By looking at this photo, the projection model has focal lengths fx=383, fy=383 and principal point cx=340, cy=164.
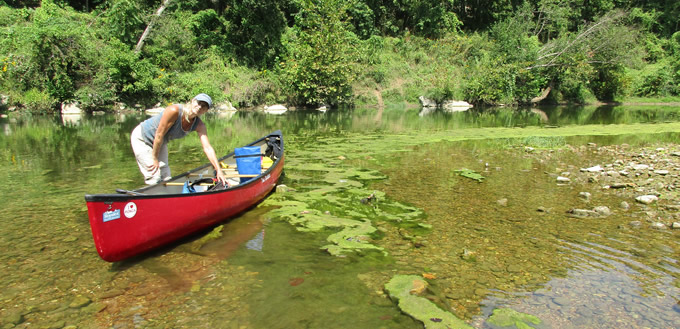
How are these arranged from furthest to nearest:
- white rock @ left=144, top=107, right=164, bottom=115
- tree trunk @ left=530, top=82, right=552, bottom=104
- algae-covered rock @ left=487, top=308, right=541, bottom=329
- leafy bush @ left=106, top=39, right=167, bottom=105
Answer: tree trunk @ left=530, top=82, right=552, bottom=104 → white rock @ left=144, top=107, right=164, bottom=115 → leafy bush @ left=106, top=39, right=167, bottom=105 → algae-covered rock @ left=487, top=308, right=541, bottom=329

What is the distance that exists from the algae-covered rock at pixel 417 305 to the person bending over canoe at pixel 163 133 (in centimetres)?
297

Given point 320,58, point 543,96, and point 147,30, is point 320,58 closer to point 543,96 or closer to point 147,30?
point 147,30

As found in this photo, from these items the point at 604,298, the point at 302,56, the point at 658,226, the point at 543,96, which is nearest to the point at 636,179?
the point at 658,226

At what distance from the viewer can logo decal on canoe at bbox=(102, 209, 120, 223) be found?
392cm

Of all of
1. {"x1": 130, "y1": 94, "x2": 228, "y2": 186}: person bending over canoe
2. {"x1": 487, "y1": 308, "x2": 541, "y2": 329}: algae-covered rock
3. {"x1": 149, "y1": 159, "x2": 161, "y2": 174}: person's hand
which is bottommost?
{"x1": 487, "y1": 308, "x2": 541, "y2": 329}: algae-covered rock

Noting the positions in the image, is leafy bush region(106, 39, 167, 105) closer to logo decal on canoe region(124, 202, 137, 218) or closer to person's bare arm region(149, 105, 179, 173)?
person's bare arm region(149, 105, 179, 173)

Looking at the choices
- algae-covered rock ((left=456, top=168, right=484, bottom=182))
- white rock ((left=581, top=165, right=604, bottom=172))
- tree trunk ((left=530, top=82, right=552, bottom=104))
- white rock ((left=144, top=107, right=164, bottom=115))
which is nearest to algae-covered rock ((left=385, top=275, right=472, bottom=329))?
algae-covered rock ((left=456, top=168, right=484, bottom=182))

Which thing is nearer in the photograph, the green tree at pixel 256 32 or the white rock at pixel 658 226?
the white rock at pixel 658 226

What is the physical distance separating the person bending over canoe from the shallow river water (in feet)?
3.90

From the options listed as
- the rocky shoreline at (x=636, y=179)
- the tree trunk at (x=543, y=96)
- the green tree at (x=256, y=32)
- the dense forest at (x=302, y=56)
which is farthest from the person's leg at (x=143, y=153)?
the tree trunk at (x=543, y=96)

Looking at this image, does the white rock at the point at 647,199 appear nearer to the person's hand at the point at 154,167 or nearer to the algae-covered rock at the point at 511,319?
the algae-covered rock at the point at 511,319

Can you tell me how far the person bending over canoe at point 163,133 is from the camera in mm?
5003

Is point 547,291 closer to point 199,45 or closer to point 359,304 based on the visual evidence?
point 359,304

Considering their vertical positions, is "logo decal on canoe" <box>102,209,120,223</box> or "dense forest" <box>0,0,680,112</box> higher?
"dense forest" <box>0,0,680,112</box>
